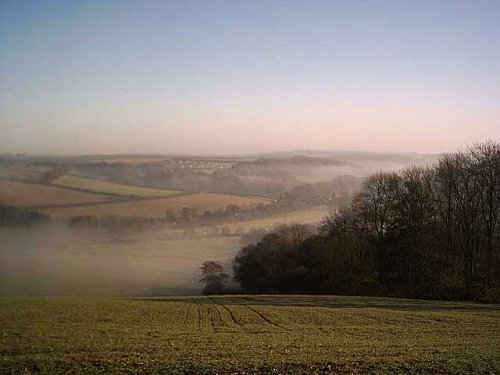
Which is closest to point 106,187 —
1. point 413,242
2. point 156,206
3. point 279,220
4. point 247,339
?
point 156,206

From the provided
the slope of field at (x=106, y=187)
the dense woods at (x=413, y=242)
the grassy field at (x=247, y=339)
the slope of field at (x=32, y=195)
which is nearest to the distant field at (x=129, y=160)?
the slope of field at (x=106, y=187)

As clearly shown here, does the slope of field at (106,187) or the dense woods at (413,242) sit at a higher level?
the slope of field at (106,187)

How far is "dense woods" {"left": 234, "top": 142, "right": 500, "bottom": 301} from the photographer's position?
53469mm

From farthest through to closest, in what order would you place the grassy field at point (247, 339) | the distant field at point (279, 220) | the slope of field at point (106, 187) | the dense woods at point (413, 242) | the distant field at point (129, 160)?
the distant field at point (279, 220) → the distant field at point (129, 160) → the slope of field at point (106, 187) → the dense woods at point (413, 242) → the grassy field at point (247, 339)

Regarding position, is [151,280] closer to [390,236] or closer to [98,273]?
[98,273]

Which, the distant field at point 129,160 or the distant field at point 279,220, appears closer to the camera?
the distant field at point 129,160

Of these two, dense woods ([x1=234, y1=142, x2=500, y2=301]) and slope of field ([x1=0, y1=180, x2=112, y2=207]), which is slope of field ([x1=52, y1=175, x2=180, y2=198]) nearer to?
slope of field ([x1=0, y1=180, x2=112, y2=207])

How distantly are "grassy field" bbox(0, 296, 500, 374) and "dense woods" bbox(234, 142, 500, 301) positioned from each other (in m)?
17.1

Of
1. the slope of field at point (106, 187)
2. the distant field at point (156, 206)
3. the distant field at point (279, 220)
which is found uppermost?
the slope of field at point (106, 187)

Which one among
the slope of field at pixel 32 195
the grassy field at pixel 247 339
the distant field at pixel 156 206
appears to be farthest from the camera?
the distant field at pixel 156 206

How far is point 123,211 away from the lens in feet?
301

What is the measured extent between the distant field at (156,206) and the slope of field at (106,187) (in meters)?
1.58

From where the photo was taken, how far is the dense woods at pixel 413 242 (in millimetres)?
53469

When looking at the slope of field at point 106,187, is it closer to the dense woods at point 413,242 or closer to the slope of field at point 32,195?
the slope of field at point 32,195
